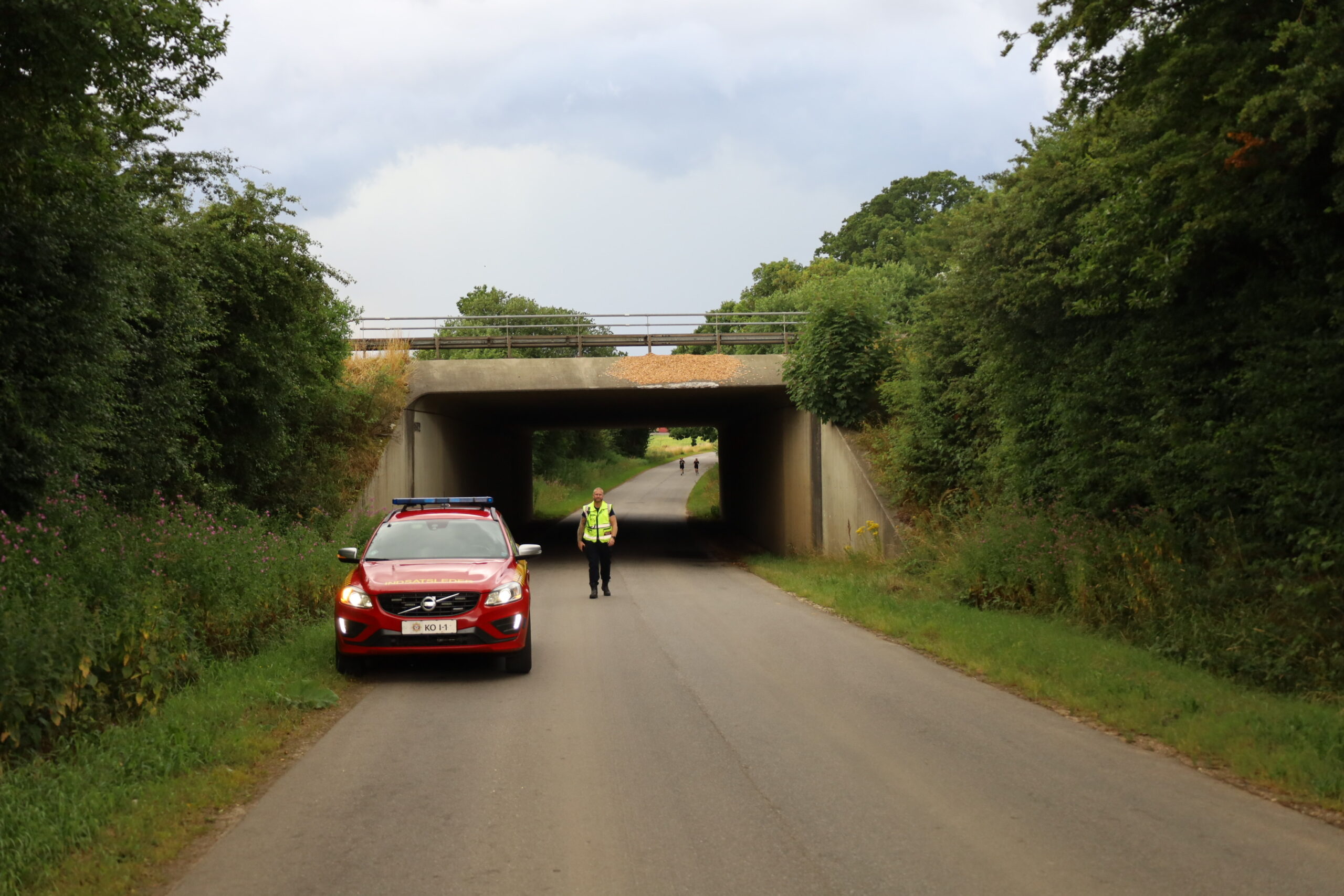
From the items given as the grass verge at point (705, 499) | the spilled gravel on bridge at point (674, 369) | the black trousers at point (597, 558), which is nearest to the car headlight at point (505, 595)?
the black trousers at point (597, 558)

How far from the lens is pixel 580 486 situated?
216 feet

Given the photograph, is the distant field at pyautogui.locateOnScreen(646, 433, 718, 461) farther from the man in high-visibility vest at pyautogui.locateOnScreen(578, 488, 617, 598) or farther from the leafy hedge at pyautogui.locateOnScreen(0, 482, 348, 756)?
the leafy hedge at pyautogui.locateOnScreen(0, 482, 348, 756)

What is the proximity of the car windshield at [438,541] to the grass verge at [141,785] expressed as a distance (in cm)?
207

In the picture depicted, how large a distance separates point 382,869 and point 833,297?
2037cm

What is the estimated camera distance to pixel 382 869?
4961 millimetres

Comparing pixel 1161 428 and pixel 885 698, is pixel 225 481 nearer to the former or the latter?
pixel 885 698

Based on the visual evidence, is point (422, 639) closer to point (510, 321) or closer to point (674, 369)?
point (674, 369)

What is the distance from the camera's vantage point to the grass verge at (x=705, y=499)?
160 ft

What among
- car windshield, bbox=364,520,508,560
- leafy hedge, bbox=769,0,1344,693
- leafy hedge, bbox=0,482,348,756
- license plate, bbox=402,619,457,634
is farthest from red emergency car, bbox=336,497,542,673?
leafy hedge, bbox=769,0,1344,693

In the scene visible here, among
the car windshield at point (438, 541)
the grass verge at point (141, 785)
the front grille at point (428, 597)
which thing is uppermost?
the car windshield at point (438, 541)

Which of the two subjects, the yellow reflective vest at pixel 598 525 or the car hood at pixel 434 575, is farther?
the yellow reflective vest at pixel 598 525

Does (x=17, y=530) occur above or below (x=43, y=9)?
below

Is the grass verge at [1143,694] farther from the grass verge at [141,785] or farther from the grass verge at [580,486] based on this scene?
the grass verge at [580,486]

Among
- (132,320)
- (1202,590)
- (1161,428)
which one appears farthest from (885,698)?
(132,320)
